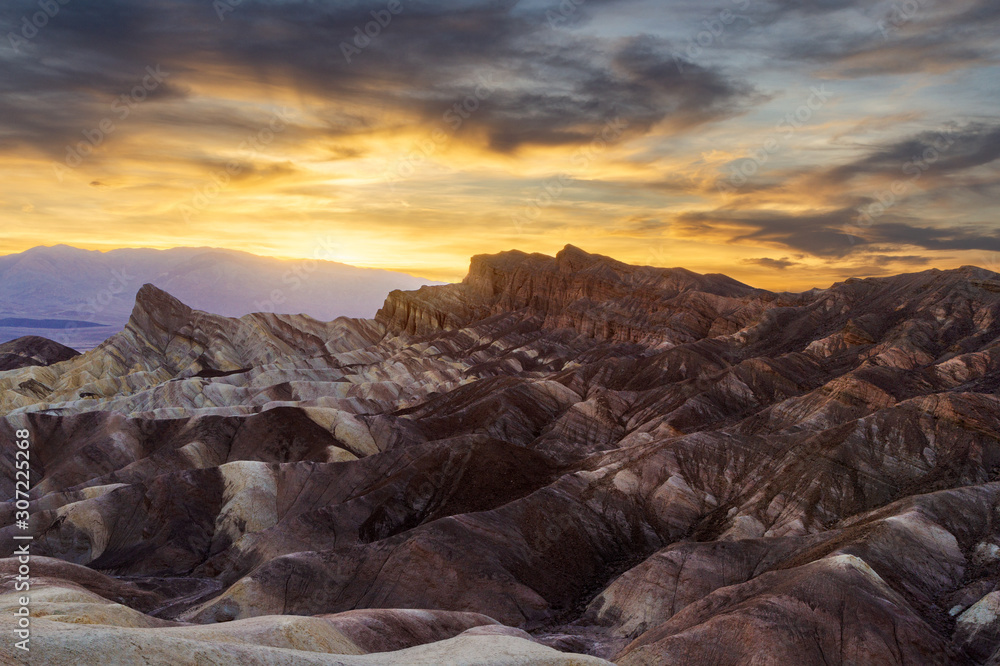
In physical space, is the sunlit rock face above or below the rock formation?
below

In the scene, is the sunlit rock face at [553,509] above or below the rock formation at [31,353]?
below

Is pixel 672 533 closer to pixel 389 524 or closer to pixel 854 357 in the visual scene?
pixel 389 524

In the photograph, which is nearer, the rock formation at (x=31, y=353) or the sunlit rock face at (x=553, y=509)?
the sunlit rock face at (x=553, y=509)

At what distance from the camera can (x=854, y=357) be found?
12438 cm

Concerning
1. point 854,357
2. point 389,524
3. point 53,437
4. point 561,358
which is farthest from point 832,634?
point 561,358

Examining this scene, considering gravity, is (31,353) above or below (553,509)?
above

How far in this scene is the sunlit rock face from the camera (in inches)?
1578

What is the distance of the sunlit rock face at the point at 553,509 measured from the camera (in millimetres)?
40094

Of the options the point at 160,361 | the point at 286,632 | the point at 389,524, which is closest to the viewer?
the point at 286,632

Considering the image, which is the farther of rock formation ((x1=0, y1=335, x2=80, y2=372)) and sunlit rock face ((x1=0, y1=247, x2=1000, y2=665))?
rock formation ((x1=0, y1=335, x2=80, y2=372))

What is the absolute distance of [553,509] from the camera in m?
66.3

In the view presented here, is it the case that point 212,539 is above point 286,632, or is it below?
below

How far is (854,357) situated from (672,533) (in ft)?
243

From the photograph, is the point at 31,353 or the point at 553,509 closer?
the point at 553,509
